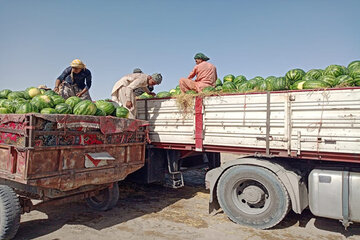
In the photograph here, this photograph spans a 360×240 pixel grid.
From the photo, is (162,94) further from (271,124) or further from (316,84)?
(316,84)

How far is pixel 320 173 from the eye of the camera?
5051mm

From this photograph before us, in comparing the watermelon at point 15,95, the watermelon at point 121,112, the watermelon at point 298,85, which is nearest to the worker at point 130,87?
the watermelon at point 121,112

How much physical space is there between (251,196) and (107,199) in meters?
3.21

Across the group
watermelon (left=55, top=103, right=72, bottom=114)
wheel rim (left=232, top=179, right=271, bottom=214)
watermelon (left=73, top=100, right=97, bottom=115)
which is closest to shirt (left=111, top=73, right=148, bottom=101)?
watermelon (left=73, top=100, right=97, bottom=115)

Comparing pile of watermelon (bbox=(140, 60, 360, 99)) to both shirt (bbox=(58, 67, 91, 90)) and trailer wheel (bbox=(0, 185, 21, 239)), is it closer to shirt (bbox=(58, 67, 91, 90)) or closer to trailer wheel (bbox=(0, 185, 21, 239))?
shirt (bbox=(58, 67, 91, 90))

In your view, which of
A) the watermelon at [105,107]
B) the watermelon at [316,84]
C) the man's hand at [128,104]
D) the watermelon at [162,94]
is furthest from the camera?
the watermelon at [162,94]

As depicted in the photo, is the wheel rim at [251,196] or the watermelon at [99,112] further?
the watermelon at [99,112]

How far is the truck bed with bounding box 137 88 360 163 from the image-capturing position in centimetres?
463

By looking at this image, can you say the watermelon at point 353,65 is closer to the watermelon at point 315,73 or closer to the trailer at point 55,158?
the watermelon at point 315,73

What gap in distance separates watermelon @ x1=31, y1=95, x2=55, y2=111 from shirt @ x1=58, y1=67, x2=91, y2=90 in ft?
7.90

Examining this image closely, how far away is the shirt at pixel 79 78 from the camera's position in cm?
788

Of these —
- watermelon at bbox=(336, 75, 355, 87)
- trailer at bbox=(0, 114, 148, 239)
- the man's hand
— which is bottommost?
trailer at bbox=(0, 114, 148, 239)

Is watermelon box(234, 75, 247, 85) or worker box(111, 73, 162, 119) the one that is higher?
watermelon box(234, 75, 247, 85)

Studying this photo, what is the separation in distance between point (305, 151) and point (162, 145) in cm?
327
